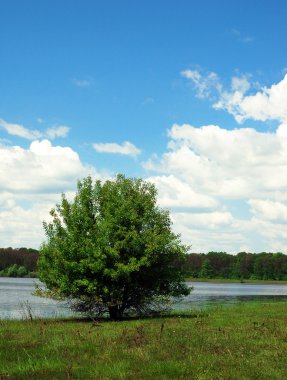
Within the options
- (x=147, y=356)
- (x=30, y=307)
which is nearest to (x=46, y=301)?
(x=30, y=307)

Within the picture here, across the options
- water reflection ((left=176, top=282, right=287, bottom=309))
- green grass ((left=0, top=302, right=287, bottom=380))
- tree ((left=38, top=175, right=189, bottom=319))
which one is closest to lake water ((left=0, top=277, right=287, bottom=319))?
water reflection ((left=176, top=282, right=287, bottom=309))

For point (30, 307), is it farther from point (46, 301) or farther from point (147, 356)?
point (46, 301)

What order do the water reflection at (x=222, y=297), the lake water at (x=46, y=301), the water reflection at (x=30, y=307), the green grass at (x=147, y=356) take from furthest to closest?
1. the water reflection at (x=222, y=297)
2. the lake water at (x=46, y=301)
3. the water reflection at (x=30, y=307)
4. the green grass at (x=147, y=356)

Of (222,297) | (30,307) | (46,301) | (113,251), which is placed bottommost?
(46,301)

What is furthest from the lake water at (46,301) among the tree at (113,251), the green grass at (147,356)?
→ the green grass at (147,356)

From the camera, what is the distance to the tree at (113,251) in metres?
30.5

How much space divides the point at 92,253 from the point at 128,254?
2.49 meters

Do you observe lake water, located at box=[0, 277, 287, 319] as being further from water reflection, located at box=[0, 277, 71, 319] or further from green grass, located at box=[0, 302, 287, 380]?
green grass, located at box=[0, 302, 287, 380]

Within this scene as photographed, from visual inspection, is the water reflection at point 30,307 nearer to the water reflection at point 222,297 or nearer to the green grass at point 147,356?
the green grass at point 147,356

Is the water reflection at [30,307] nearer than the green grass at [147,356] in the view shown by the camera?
No

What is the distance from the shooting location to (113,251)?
1180 inches

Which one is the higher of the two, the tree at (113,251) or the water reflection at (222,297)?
the tree at (113,251)

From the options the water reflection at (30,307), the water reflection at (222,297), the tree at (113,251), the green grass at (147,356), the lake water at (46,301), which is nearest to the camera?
the green grass at (147,356)

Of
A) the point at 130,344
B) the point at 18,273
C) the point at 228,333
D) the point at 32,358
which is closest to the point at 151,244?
the point at 228,333
